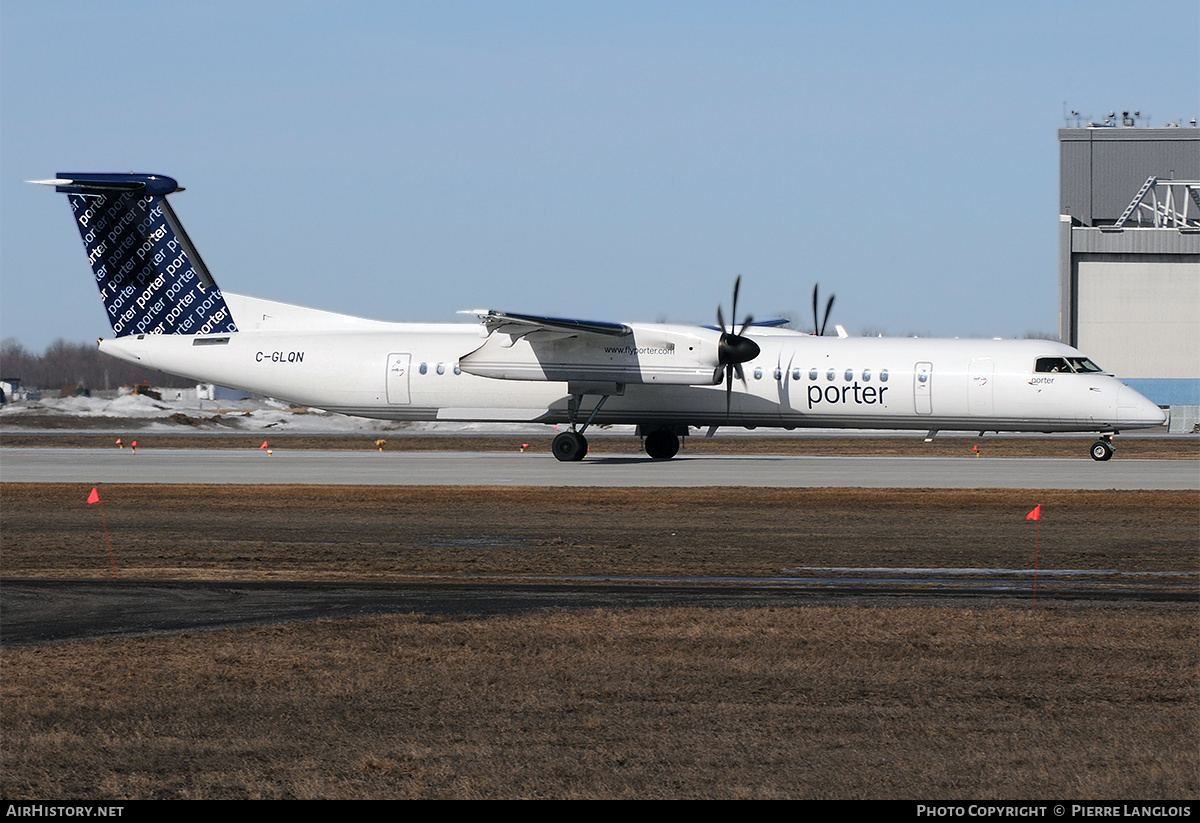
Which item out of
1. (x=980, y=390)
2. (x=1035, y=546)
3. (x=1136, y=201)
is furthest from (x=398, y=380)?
(x=1136, y=201)

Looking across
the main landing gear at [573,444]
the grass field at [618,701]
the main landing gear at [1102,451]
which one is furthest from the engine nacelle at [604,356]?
the grass field at [618,701]

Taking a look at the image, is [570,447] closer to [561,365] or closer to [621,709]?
[561,365]

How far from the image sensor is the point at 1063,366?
33.8 m

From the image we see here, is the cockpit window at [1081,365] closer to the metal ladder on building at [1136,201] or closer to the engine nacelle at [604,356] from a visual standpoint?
the engine nacelle at [604,356]

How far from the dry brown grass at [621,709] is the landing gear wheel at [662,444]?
25.2 m

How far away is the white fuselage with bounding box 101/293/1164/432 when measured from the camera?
33.8 meters

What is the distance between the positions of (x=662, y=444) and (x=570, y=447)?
3381 mm

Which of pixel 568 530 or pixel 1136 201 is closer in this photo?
pixel 568 530

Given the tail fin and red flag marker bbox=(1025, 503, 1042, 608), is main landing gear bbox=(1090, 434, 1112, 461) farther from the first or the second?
the tail fin

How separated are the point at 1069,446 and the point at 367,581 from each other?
35.5 metres

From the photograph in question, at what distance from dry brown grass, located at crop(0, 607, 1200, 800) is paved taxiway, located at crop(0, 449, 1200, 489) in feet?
56.7

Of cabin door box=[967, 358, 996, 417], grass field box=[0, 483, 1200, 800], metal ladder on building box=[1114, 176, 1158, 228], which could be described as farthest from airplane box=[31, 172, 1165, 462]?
metal ladder on building box=[1114, 176, 1158, 228]

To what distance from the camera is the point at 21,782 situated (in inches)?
277

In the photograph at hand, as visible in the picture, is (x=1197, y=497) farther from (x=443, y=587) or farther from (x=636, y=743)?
(x=636, y=743)
